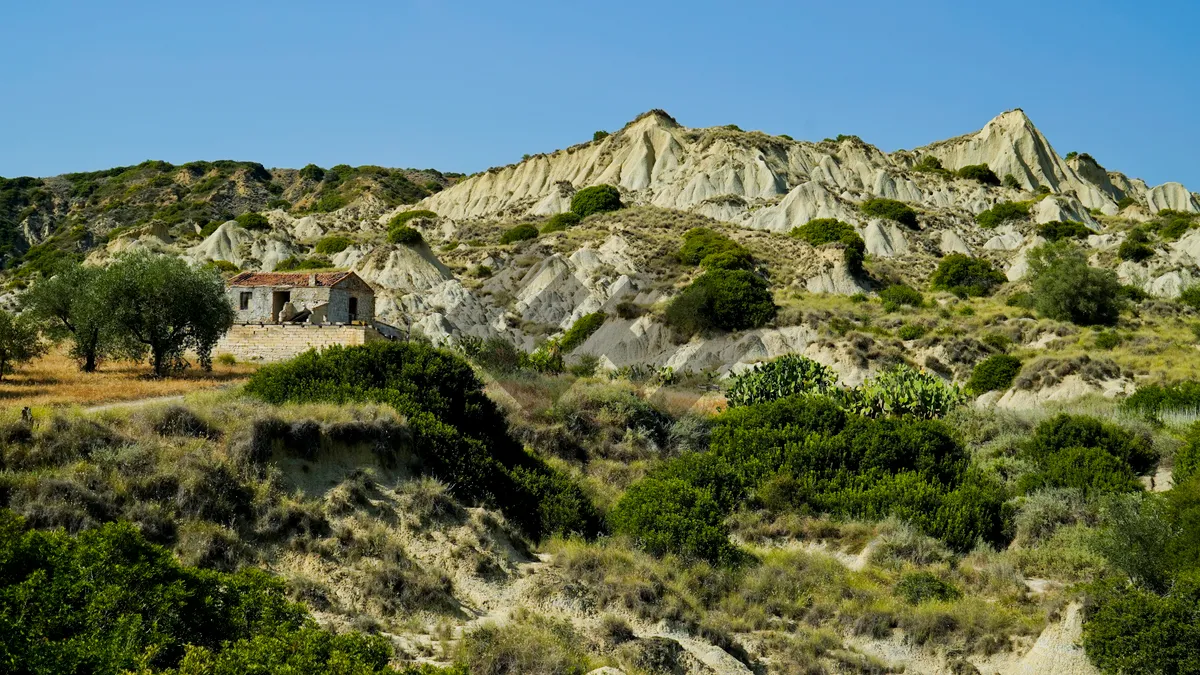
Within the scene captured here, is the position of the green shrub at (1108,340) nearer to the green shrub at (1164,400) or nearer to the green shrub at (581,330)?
the green shrub at (1164,400)

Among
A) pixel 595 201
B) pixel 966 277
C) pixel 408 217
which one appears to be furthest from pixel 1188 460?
pixel 408 217

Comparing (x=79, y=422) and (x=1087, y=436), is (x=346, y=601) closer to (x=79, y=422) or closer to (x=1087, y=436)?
(x=79, y=422)

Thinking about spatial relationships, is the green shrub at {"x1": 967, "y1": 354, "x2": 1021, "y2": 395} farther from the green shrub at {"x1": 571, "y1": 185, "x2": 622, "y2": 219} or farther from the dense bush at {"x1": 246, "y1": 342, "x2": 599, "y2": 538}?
the green shrub at {"x1": 571, "y1": 185, "x2": 622, "y2": 219}

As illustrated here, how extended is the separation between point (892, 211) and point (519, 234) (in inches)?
1188

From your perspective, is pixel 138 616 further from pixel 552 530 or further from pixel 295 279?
pixel 295 279

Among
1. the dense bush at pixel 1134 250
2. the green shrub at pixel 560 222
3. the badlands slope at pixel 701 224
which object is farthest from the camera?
the green shrub at pixel 560 222

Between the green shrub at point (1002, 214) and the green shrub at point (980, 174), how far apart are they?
12.4 metres

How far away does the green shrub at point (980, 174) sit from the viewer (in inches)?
4119

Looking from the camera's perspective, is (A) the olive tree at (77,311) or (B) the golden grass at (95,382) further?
(A) the olive tree at (77,311)

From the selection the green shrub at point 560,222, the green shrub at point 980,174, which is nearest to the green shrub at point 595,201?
the green shrub at point 560,222

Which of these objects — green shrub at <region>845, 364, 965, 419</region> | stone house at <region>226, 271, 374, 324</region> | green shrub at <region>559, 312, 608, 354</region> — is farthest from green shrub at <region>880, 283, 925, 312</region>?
stone house at <region>226, 271, 374, 324</region>

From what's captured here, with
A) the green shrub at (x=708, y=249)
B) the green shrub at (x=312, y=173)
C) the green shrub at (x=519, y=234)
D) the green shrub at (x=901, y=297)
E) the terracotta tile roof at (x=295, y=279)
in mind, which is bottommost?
the terracotta tile roof at (x=295, y=279)

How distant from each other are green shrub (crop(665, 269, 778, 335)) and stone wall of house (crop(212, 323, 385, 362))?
17976 mm

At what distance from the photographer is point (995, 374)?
46969 millimetres
